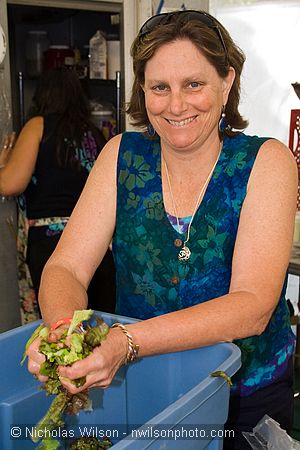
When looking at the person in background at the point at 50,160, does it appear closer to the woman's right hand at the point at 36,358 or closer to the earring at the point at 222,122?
the earring at the point at 222,122

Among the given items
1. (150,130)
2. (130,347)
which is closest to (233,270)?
(130,347)

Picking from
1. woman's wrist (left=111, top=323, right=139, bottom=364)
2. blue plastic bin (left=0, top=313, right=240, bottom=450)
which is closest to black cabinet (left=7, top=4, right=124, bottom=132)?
blue plastic bin (left=0, top=313, right=240, bottom=450)

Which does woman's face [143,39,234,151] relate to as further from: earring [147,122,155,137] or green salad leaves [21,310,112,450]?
green salad leaves [21,310,112,450]

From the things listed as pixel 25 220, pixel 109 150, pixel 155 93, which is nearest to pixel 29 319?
pixel 25 220

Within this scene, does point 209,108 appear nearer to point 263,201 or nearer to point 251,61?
point 263,201

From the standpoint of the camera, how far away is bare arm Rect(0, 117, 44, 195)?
288cm

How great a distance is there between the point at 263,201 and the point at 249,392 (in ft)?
1.52

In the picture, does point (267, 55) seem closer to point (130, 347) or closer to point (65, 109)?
point (65, 109)

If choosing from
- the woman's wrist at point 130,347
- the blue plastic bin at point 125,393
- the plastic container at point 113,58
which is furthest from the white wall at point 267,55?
the woman's wrist at point 130,347

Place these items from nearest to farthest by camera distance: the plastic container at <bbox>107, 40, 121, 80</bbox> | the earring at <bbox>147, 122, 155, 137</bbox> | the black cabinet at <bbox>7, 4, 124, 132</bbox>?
the earring at <bbox>147, 122, 155, 137</bbox>
the plastic container at <bbox>107, 40, 121, 80</bbox>
the black cabinet at <bbox>7, 4, 124, 132</bbox>

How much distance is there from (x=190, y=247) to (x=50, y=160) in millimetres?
1641

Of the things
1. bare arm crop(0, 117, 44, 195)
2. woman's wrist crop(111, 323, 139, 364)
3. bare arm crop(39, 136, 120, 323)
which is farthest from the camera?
bare arm crop(0, 117, 44, 195)

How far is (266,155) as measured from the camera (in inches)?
54.6

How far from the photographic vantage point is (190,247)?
55.9 inches
